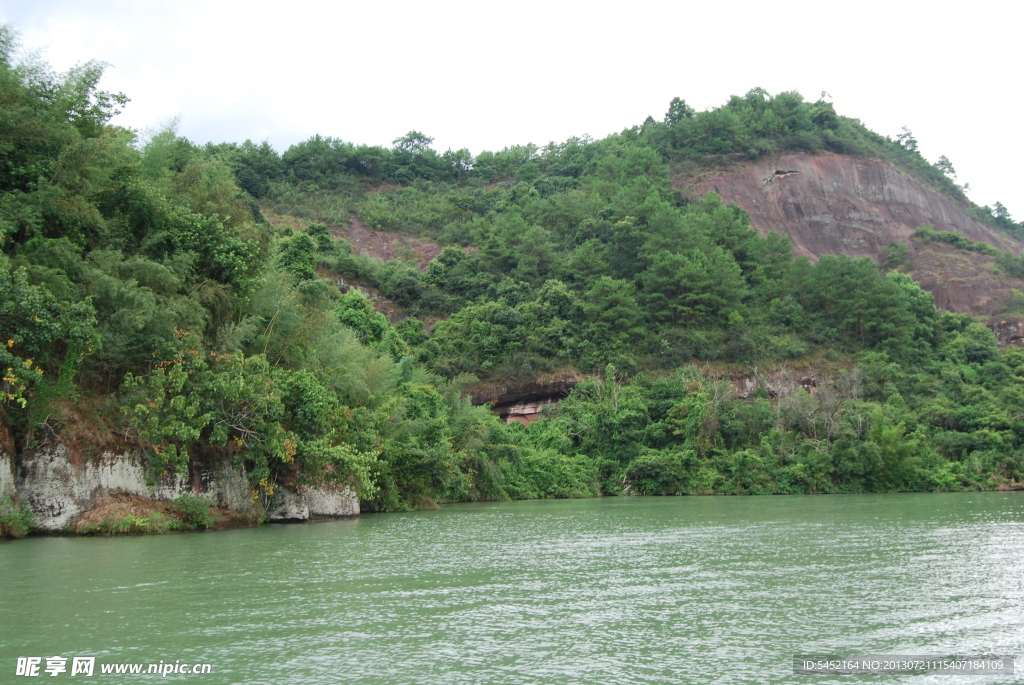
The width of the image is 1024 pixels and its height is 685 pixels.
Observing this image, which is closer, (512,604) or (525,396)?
(512,604)

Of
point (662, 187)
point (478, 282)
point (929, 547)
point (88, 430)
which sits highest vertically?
point (662, 187)

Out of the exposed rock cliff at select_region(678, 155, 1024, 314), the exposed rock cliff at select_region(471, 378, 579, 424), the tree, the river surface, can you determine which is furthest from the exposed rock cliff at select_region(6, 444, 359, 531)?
the tree

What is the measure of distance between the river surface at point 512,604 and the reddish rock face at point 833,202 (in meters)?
62.2

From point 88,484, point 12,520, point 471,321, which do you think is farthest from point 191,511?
point 471,321

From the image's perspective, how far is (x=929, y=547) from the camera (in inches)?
642

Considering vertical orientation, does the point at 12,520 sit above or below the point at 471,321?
below

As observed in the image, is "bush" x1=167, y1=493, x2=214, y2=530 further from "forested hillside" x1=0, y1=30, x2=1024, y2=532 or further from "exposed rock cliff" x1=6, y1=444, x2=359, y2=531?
"forested hillside" x1=0, y1=30, x2=1024, y2=532

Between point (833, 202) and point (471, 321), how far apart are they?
44827 mm

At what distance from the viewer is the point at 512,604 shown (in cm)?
1052

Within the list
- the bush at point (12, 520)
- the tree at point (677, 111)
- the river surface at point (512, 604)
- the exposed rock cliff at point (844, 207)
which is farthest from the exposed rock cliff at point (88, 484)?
the tree at point (677, 111)

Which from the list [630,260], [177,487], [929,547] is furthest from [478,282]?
[929,547]

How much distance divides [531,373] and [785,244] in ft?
86.8

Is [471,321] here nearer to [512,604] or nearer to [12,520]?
[12,520]

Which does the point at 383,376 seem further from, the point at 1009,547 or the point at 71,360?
the point at 1009,547
